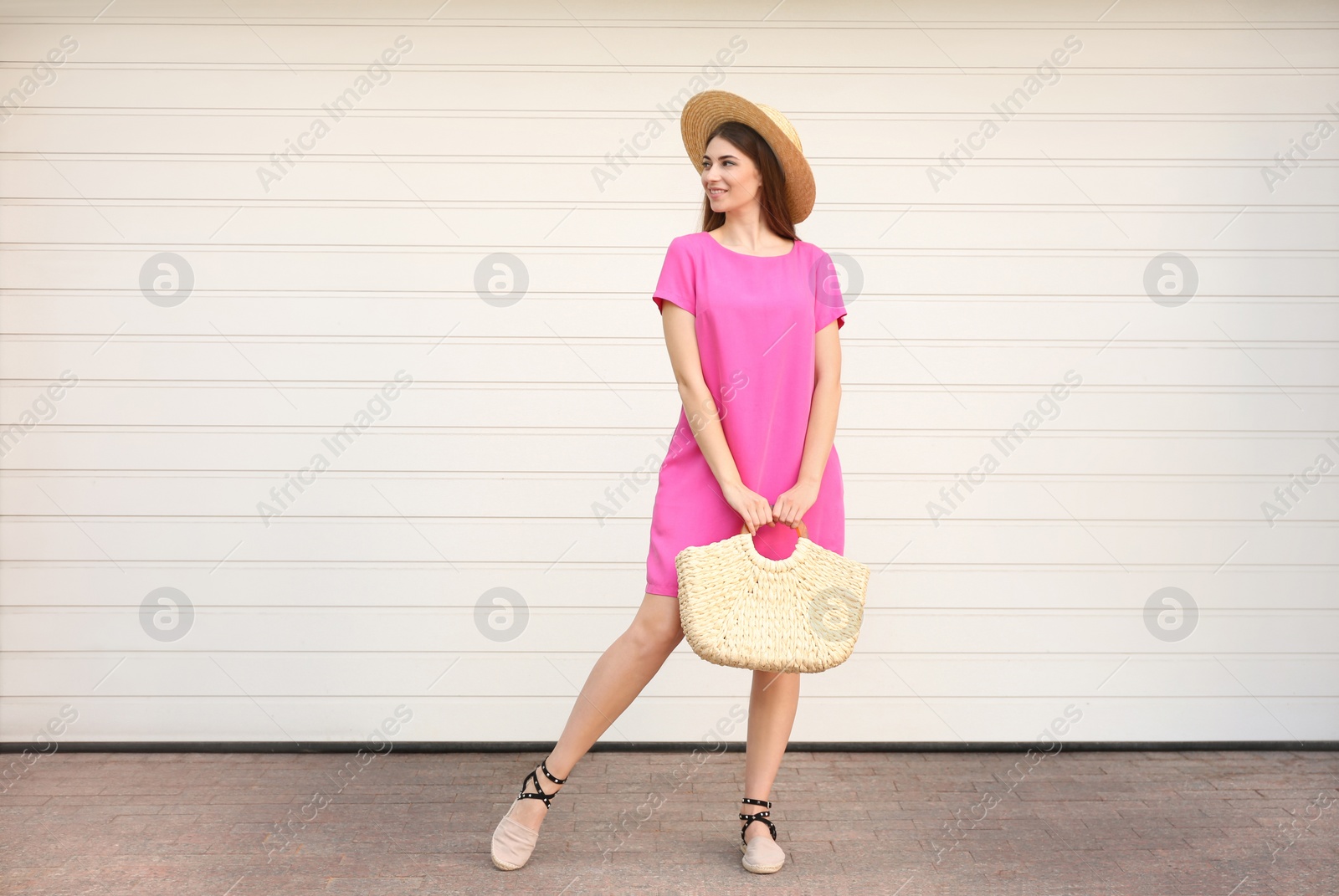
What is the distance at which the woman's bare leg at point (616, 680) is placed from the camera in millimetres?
2742

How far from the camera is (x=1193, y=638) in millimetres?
4090

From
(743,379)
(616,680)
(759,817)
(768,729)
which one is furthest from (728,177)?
Result: (759,817)

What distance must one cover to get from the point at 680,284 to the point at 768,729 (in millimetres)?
1189

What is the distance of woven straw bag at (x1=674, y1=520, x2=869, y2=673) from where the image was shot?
2.52 meters

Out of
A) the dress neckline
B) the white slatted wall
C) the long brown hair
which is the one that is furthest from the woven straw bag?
the white slatted wall

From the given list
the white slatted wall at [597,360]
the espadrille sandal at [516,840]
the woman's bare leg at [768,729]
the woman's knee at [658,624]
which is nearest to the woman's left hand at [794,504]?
the woman's knee at [658,624]

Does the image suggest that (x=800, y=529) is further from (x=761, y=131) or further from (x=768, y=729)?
(x=761, y=131)

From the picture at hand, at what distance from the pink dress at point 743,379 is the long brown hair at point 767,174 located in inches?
3.9

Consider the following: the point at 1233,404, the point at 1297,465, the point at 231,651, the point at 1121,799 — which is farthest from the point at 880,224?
the point at 231,651

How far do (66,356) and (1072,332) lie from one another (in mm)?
3673

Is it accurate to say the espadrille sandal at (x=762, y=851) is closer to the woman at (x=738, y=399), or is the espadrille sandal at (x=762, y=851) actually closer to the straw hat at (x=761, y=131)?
the woman at (x=738, y=399)

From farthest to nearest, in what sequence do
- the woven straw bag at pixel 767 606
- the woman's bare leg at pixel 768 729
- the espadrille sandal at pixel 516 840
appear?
the woman's bare leg at pixel 768 729 < the espadrille sandal at pixel 516 840 < the woven straw bag at pixel 767 606

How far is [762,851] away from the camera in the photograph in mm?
2764

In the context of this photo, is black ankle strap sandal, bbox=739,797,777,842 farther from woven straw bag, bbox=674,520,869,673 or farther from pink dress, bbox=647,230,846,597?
pink dress, bbox=647,230,846,597
